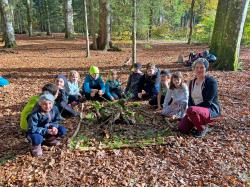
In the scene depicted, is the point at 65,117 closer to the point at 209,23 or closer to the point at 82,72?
the point at 82,72

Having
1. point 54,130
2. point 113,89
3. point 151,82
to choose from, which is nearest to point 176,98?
point 151,82

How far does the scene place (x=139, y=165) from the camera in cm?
437

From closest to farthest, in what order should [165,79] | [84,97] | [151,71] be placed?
1. [165,79]
2. [151,71]
3. [84,97]

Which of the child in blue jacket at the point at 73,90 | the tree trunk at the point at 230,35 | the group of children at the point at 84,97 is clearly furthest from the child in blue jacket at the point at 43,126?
the tree trunk at the point at 230,35

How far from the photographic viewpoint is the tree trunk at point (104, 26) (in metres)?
16.4

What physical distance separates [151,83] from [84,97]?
6.05ft

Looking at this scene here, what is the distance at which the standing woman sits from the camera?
512cm

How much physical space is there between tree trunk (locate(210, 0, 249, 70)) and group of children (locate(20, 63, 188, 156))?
4339mm

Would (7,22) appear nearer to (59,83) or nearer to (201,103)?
(59,83)

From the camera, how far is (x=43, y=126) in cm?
486

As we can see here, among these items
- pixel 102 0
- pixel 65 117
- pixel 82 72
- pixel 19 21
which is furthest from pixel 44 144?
pixel 19 21

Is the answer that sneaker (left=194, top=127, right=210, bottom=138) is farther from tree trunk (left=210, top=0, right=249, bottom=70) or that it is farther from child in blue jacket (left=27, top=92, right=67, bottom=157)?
tree trunk (left=210, top=0, right=249, bottom=70)

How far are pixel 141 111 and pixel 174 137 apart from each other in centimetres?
149

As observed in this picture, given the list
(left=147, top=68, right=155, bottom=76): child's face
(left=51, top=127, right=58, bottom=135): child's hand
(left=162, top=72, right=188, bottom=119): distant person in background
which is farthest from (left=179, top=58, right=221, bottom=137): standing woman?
(left=51, top=127, right=58, bottom=135): child's hand
